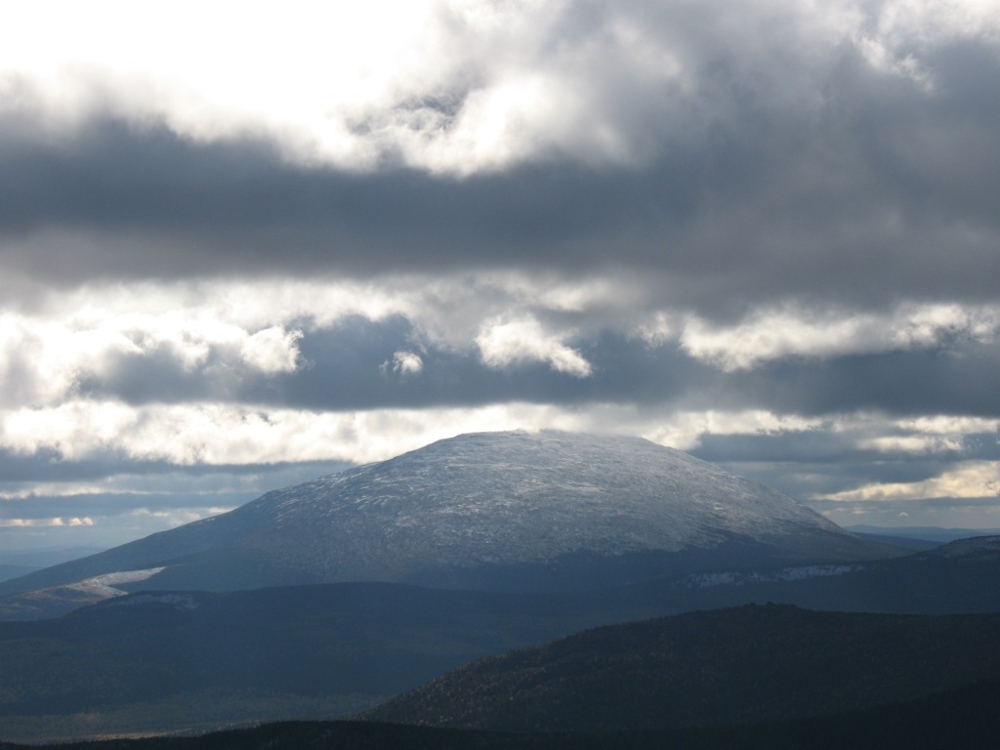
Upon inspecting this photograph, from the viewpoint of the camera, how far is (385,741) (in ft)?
600

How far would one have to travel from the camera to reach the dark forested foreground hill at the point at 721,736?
180m

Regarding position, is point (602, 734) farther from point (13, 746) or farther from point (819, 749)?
point (13, 746)

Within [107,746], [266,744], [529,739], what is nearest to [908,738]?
[529,739]

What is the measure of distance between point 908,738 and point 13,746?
138139 millimetres

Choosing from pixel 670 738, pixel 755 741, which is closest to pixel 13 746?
pixel 670 738

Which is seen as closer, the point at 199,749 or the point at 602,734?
the point at 199,749

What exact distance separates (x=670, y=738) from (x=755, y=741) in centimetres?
1518

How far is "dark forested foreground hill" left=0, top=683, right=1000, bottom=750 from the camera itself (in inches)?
7087

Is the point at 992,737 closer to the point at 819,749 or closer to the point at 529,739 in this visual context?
the point at 819,749

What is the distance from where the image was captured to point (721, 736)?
193 m

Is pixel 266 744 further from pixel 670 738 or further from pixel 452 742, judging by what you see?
pixel 670 738

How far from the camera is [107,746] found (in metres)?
188

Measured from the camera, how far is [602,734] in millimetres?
197625

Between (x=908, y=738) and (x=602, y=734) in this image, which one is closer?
(x=908, y=738)
